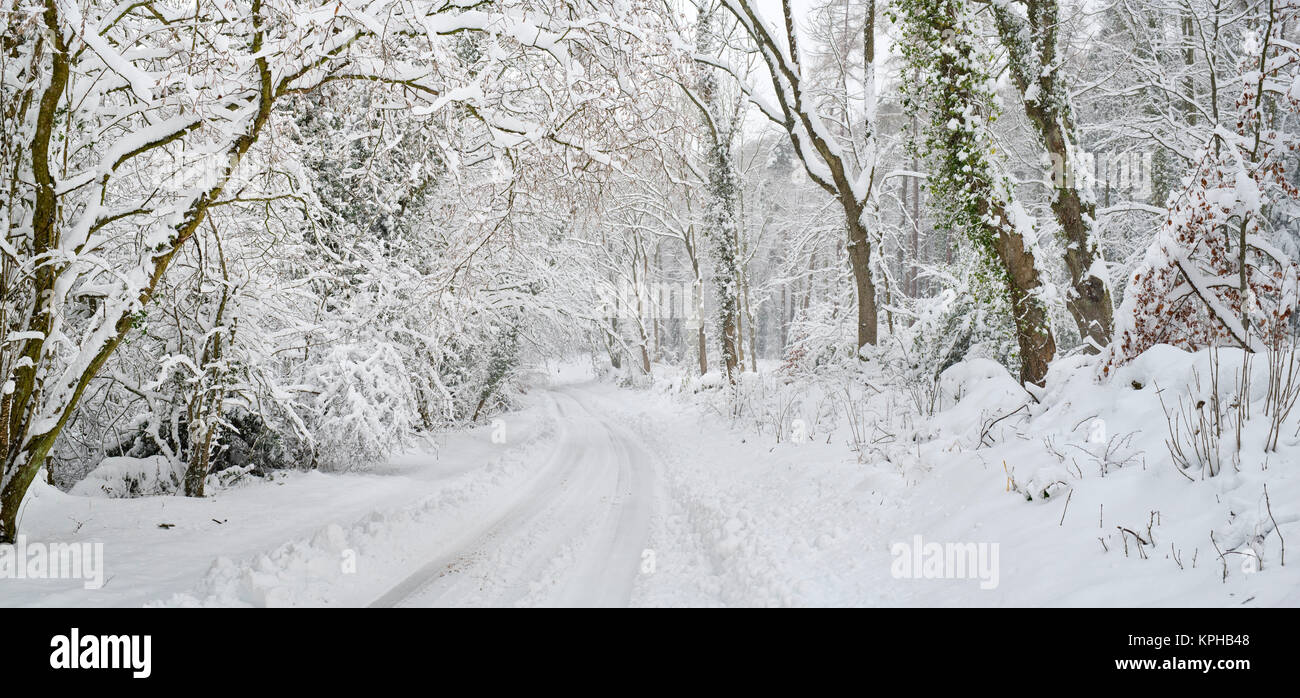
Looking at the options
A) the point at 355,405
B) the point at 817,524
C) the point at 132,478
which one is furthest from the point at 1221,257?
the point at 132,478

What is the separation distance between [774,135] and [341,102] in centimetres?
2084

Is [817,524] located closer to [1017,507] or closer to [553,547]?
[1017,507]

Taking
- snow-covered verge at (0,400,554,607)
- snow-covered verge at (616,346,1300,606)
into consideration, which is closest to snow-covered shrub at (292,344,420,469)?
snow-covered verge at (0,400,554,607)

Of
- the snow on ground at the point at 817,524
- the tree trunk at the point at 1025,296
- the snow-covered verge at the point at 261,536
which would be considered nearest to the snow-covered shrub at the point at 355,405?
the snow-covered verge at the point at 261,536

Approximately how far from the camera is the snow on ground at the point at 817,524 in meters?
3.08

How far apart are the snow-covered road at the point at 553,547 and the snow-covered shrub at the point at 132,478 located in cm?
479

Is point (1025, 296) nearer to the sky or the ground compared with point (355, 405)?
nearer to the sky

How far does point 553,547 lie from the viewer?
539 cm

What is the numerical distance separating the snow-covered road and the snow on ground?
30 mm

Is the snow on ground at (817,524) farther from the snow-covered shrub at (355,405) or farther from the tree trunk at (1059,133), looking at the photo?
the tree trunk at (1059,133)

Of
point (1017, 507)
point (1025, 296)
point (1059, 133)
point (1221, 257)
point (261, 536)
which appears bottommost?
point (261, 536)

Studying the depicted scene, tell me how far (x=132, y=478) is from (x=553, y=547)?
640cm

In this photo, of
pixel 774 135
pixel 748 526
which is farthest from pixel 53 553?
pixel 774 135
